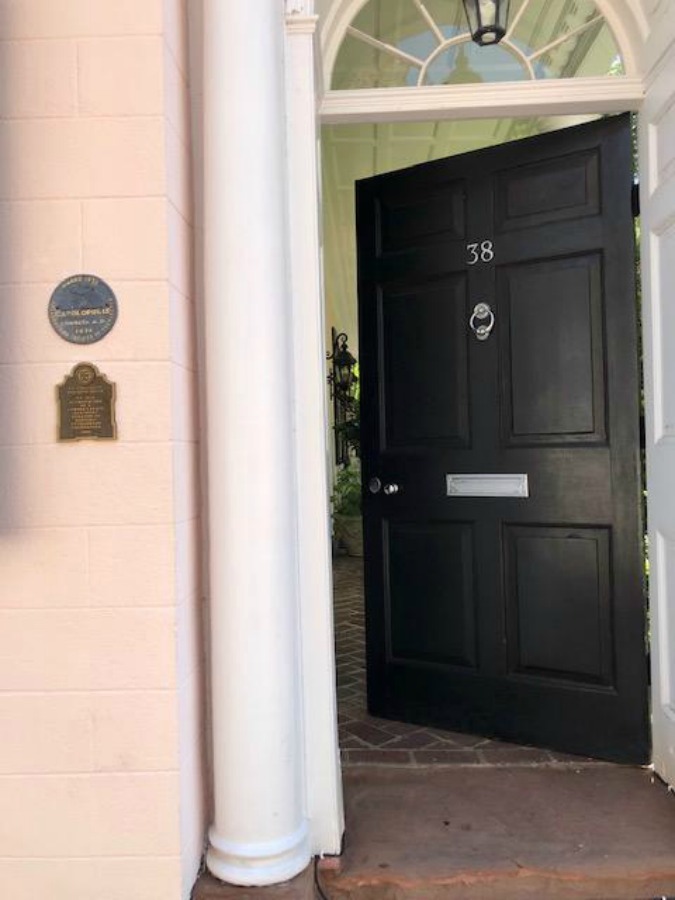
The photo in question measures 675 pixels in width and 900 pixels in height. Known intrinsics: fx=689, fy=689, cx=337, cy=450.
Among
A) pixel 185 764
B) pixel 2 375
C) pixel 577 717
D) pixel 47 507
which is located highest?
pixel 2 375

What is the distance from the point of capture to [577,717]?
2.66 m

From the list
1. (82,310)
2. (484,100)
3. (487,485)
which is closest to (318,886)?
(487,485)

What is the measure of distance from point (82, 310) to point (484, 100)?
1745 mm

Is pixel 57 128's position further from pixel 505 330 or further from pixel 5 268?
pixel 505 330

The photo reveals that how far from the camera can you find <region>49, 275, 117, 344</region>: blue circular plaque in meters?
1.73

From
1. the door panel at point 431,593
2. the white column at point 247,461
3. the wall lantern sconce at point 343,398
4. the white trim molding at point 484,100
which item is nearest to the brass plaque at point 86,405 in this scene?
the white column at point 247,461

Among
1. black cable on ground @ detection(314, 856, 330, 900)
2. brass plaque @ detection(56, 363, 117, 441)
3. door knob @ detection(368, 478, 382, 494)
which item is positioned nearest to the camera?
brass plaque @ detection(56, 363, 117, 441)

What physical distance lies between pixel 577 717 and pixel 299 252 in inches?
79.5

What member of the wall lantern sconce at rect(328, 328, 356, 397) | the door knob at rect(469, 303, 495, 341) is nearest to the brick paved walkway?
the door knob at rect(469, 303, 495, 341)

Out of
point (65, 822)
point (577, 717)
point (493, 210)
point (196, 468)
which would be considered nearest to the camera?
point (65, 822)

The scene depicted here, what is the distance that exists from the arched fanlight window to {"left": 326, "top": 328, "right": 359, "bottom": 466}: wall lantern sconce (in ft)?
17.5

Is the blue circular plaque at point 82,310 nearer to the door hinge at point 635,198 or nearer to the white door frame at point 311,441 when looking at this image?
the white door frame at point 311,441

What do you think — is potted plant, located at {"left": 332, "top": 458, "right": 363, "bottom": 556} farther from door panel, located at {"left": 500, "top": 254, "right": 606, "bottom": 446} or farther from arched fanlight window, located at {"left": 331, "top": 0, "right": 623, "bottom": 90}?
arched fanlight window, located at {"left": 331, "top": 0, "right": 623, "bottom": 90}

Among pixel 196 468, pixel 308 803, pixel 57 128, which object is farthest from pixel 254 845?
pixel 57 128
